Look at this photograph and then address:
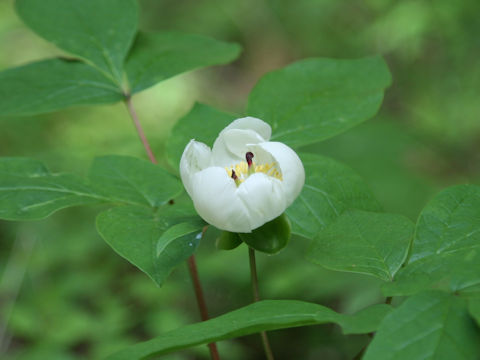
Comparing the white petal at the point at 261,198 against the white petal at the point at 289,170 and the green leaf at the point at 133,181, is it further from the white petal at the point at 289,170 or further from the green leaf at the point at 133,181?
the green leaf at the point at 133,181

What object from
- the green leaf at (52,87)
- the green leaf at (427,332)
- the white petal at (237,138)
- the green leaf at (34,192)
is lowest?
the green leaf at (427,332)

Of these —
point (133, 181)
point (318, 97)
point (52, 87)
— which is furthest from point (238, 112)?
point (133, 181)

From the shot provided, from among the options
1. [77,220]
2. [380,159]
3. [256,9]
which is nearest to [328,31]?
[256,9]

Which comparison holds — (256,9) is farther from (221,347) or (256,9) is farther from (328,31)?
(221,347)

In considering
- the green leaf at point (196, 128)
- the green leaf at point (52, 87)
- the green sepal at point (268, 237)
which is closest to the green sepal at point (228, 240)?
the green sepal at point (268, 237)

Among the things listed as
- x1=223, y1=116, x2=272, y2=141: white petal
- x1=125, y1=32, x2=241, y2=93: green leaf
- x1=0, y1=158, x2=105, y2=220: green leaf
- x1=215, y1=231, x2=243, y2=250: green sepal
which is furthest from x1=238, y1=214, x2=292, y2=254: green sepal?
Result: x1=125, y1=32, x2=241, y2=93: green leaf

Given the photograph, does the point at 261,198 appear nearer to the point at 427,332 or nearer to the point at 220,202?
the point at 220,202
